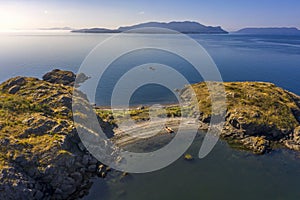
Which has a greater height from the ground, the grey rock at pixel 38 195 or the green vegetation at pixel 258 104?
the green vegetation at pixel 258 104

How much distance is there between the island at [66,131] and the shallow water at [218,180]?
5.36 meters

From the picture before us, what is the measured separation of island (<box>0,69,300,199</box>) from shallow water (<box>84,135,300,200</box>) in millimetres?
5363

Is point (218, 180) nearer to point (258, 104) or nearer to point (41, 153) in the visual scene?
point (41, 153)

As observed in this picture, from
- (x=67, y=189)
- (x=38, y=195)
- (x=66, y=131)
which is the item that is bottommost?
(x=67, y=189)

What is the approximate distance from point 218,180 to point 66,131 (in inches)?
1604

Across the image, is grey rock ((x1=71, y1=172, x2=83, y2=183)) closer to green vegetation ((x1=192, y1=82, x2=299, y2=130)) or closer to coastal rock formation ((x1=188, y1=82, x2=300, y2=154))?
coastal rock formation ((x1=188, y1=82, x2=300, y2=154))

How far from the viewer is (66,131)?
63.7 m

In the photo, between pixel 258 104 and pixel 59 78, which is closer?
pixel 258 104

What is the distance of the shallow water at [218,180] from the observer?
54188 millimetres

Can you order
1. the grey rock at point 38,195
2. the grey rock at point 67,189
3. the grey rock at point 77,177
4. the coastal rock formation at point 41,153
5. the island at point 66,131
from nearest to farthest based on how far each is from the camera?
the grey rock at point 38,195 → the coastal rock formation at point 41,153 → the island at point 66,131 → the grey rock at point 67,189 → the grey rock at point 77,177

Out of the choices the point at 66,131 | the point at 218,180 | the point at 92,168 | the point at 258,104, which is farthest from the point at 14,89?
the point at 258,104

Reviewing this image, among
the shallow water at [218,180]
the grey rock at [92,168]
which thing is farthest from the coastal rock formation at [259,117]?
the grey rock at [92,168]

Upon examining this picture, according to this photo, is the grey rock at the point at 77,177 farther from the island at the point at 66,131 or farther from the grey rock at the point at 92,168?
the grey rock at the point at 92,168

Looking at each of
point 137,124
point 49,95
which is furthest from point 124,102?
point 49,95
